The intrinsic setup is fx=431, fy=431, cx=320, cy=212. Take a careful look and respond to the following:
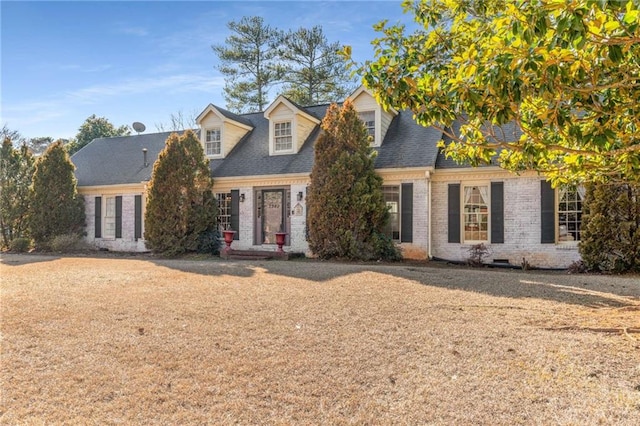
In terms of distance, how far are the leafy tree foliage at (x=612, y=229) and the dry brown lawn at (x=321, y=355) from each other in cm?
351

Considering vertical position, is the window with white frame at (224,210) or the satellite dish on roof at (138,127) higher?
the satellite dish on roof at (138,127)

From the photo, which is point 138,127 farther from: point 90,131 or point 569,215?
point 569,215

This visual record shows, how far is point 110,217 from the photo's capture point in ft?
57.7

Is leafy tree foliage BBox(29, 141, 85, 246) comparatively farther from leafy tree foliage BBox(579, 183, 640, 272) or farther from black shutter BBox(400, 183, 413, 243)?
leafy tree foliage BBox(579, 183, 640, 272)

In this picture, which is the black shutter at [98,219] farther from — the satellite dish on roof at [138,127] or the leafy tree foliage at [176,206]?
the satellite dish on roof at [138,127]

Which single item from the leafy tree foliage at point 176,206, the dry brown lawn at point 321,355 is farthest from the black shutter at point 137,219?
the dry brown lawn at point 321,355

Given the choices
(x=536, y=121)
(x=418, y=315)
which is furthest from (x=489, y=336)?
(x=536, y=121)

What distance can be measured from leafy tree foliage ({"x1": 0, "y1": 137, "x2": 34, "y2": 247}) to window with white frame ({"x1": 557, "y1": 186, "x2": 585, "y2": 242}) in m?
18.9

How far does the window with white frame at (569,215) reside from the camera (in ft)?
37.8

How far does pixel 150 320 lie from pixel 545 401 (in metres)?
4.42

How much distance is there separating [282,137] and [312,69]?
12.4 m

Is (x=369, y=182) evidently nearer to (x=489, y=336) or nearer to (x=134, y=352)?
(x=489, y=336)

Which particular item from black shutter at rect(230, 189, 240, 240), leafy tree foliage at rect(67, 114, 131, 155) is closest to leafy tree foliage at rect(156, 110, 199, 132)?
leafy tree foliage at rect(67, 114, 131, 155)

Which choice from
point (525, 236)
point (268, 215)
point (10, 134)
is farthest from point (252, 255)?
point (10, 134)
